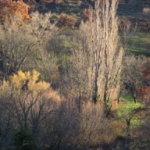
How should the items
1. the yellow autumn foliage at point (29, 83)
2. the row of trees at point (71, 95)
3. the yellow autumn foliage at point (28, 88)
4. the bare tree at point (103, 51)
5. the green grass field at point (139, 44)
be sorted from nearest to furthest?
the row of trees at point (71, 95) → the yellow autumn foliage at point (28, 88) → the bare tree at point (103, 51) → the yellow autumn foliage at point (29, 83) → the green grass field at point (139, 44)

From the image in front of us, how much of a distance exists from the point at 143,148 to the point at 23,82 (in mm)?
11812

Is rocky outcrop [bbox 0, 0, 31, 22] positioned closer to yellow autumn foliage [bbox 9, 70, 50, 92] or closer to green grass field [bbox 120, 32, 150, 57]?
yellow autumn foliage [bbox 9, 70, 50, 92]

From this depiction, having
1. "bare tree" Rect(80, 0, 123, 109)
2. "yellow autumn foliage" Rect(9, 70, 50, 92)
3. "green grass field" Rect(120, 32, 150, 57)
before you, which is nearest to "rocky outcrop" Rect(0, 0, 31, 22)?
"yellow autumn foliage" Rect(9, 70, 50, 92)

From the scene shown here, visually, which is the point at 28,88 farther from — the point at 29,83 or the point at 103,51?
the point at 103,51

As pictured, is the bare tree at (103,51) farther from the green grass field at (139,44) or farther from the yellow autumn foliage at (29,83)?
the green grass field at (139,44)

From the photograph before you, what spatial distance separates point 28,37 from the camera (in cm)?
3544

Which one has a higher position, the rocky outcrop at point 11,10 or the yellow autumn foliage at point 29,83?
the rocky outcrop at point 11,10

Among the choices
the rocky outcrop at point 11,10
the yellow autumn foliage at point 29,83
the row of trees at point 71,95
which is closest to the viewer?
the row of trees at point 71,95

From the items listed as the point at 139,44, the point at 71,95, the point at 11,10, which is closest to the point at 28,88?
the point at 71,95

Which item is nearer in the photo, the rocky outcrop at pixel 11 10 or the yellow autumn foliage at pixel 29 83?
the yellow autumn foliage at pixel 29 83

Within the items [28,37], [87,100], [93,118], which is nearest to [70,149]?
[93,118]

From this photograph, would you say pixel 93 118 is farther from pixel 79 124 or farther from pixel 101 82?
pixel 101 82

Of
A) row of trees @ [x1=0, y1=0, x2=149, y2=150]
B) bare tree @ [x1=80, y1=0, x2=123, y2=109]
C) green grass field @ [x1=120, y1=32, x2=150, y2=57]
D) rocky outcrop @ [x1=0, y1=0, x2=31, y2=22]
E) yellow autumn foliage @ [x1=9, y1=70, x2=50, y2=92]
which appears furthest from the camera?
green grass field @ [x1=120, y1=32, x2=150, y2=57]

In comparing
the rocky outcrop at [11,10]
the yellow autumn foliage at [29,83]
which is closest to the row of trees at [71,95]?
the yellow autumn foliage at [29,83]
